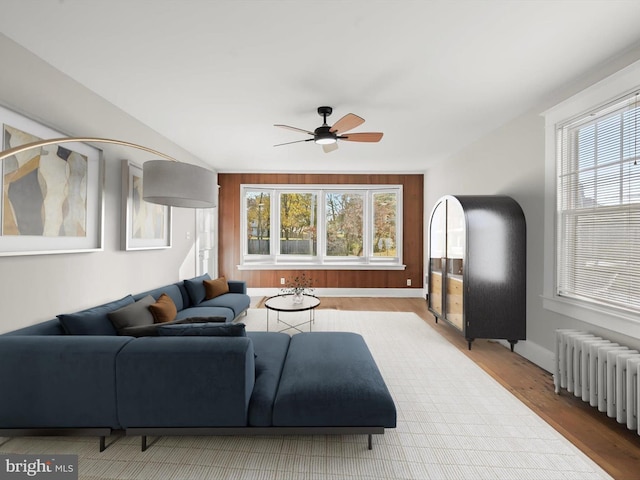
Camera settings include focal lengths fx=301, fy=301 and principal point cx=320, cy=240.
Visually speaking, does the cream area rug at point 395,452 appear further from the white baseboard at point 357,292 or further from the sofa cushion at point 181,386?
the white baseboard at point 357,292

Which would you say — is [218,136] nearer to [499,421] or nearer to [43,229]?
[43,229]

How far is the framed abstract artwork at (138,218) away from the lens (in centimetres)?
327

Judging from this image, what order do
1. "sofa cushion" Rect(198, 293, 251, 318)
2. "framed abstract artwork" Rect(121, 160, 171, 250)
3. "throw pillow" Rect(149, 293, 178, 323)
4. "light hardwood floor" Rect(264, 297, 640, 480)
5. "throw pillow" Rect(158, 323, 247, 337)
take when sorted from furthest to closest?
1. "sofa cushion" Rect(198, 293, 251, 318)
2. "framed abstract artwork" Rect(121, 160, 171, 250)
3. "throw pillow" Rect(149, 293, 178, 323)
4. "throw pillow" Rect(158, 323, 247, 337)
5. "light hardwood floor" Rect(264, 297, 640, 480)

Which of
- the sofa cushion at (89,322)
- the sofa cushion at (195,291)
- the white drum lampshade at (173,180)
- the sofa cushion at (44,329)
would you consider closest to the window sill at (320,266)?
the sofa cushion at (195,291)

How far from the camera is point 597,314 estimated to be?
97.6 inches

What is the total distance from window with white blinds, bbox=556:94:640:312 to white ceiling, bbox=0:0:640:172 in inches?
19.7

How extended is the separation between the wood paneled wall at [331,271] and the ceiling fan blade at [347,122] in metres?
3.50

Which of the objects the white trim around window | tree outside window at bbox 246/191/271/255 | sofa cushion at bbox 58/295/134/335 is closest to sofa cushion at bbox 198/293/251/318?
sofa cushion at bbox 58/295/134/335

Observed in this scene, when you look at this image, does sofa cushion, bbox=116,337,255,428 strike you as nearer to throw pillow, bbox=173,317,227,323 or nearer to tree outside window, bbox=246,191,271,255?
throw pillow, bbox=173,317,227,323

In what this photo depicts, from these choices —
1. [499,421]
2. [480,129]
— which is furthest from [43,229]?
[480,129]

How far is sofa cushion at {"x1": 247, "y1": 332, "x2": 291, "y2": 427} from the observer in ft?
5.81

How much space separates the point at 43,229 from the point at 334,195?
16.3ft

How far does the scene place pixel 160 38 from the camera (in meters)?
2.11

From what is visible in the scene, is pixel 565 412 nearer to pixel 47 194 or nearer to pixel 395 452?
pixel 395 452
